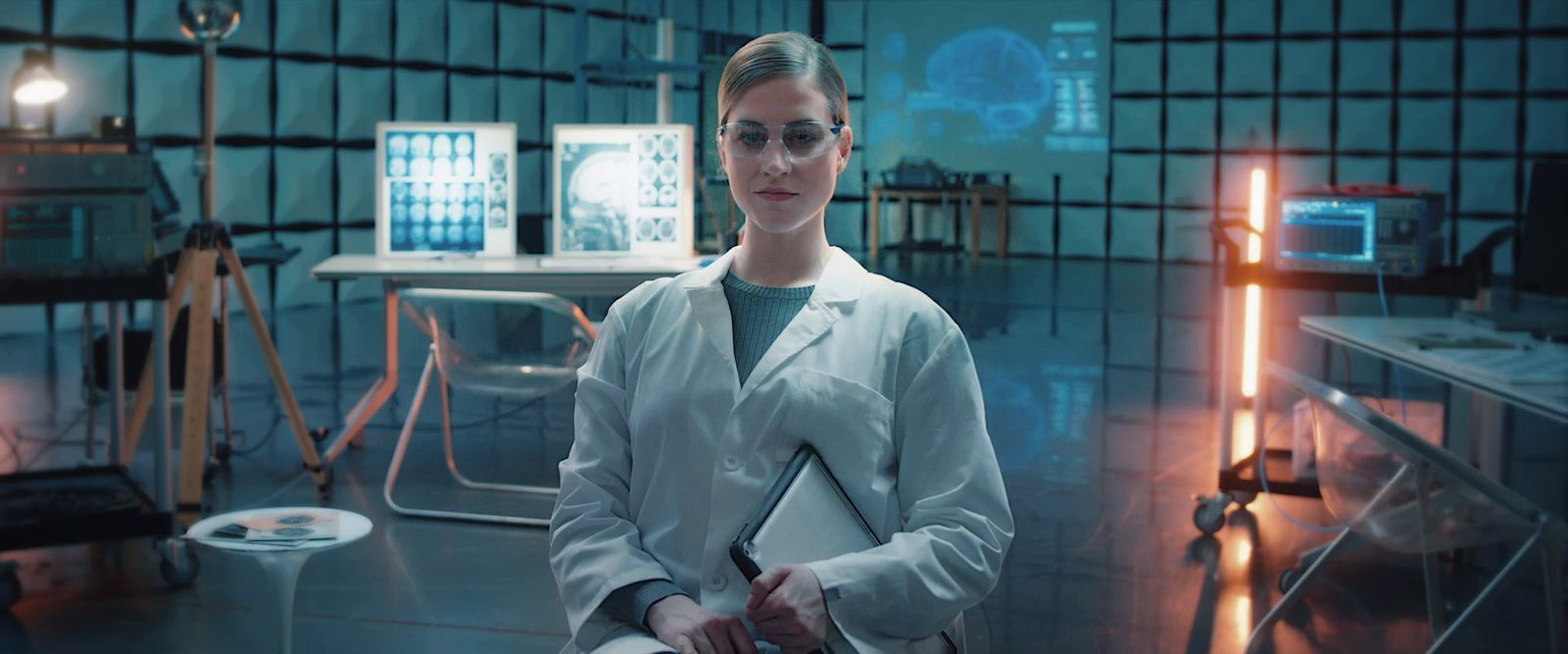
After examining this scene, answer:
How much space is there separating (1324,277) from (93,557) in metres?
3.31

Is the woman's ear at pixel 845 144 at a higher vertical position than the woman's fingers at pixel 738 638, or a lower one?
higher

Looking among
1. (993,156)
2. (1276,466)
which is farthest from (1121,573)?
(993,156)

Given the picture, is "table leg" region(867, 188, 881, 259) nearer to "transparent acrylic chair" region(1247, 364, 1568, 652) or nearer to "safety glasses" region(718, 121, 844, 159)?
"transparent acrylic chair" region(1247, 364, 1568, 652)

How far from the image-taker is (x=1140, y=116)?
12.5m

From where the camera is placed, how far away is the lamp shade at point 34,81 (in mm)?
4477

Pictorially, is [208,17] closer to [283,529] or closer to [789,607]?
[283,529]

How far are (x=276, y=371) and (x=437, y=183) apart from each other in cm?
99

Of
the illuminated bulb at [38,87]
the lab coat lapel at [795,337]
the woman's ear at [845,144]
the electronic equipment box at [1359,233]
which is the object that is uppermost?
the illuminated bulb at [38,87]

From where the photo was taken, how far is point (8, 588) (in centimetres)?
317

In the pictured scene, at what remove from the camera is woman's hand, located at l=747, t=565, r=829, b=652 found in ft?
4.49

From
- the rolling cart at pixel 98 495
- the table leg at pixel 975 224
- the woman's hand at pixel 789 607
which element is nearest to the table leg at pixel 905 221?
the table leg at pixel 975 224

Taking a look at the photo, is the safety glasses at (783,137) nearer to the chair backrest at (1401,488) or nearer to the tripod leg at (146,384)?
the chair backrest at (1401,488)

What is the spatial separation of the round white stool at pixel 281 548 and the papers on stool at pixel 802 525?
0.69 m

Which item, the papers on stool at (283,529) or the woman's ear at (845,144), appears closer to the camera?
the woman's ear at (845,144)
